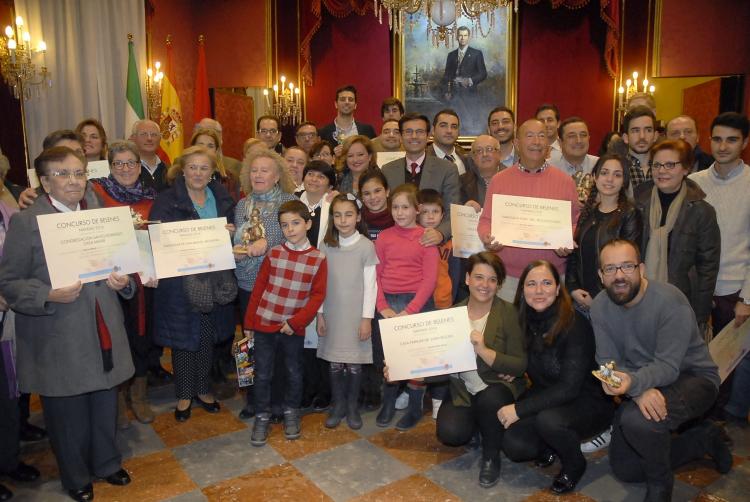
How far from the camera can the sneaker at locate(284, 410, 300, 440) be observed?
3.76 metres

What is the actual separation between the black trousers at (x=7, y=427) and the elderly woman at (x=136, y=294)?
713 mm

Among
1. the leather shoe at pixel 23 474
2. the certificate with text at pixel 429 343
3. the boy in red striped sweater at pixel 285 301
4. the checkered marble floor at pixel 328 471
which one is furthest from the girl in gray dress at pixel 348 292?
the leather shoe at pixel 23 474

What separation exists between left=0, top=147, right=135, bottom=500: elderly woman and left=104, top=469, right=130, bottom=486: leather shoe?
5.8 inches

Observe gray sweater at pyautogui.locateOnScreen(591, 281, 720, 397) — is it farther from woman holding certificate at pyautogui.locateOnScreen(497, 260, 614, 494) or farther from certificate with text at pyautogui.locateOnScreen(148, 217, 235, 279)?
certificate with text at pyautogui.locateOnScreen(148, 217, 235, 279)

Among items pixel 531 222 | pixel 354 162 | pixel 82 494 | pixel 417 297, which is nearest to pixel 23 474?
pixel 82 494

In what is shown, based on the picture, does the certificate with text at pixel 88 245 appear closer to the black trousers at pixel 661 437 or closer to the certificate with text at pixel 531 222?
the certificate with text at pixel 531 222

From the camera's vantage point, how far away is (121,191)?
3.90m

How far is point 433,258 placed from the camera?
3883 millimetres

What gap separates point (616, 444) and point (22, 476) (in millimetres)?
3327

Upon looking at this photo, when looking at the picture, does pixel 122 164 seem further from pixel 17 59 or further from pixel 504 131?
pixel 504 131

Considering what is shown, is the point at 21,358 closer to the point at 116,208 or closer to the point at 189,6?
the point at 116,208

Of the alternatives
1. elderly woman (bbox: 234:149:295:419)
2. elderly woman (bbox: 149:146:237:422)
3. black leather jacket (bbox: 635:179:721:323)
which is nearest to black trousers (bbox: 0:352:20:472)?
elderly woman (bbox: 149:146:237:422)

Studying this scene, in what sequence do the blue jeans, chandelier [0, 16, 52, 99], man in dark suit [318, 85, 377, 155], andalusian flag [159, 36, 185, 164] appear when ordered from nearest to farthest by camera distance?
the blue jeans → chandelier [0, 16, 52, 99] → man in dark suit [318, 85, 377, 155] → andalusian flag [159, 36, 185, 164]

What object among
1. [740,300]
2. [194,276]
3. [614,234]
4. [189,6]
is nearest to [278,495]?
[194,276]
